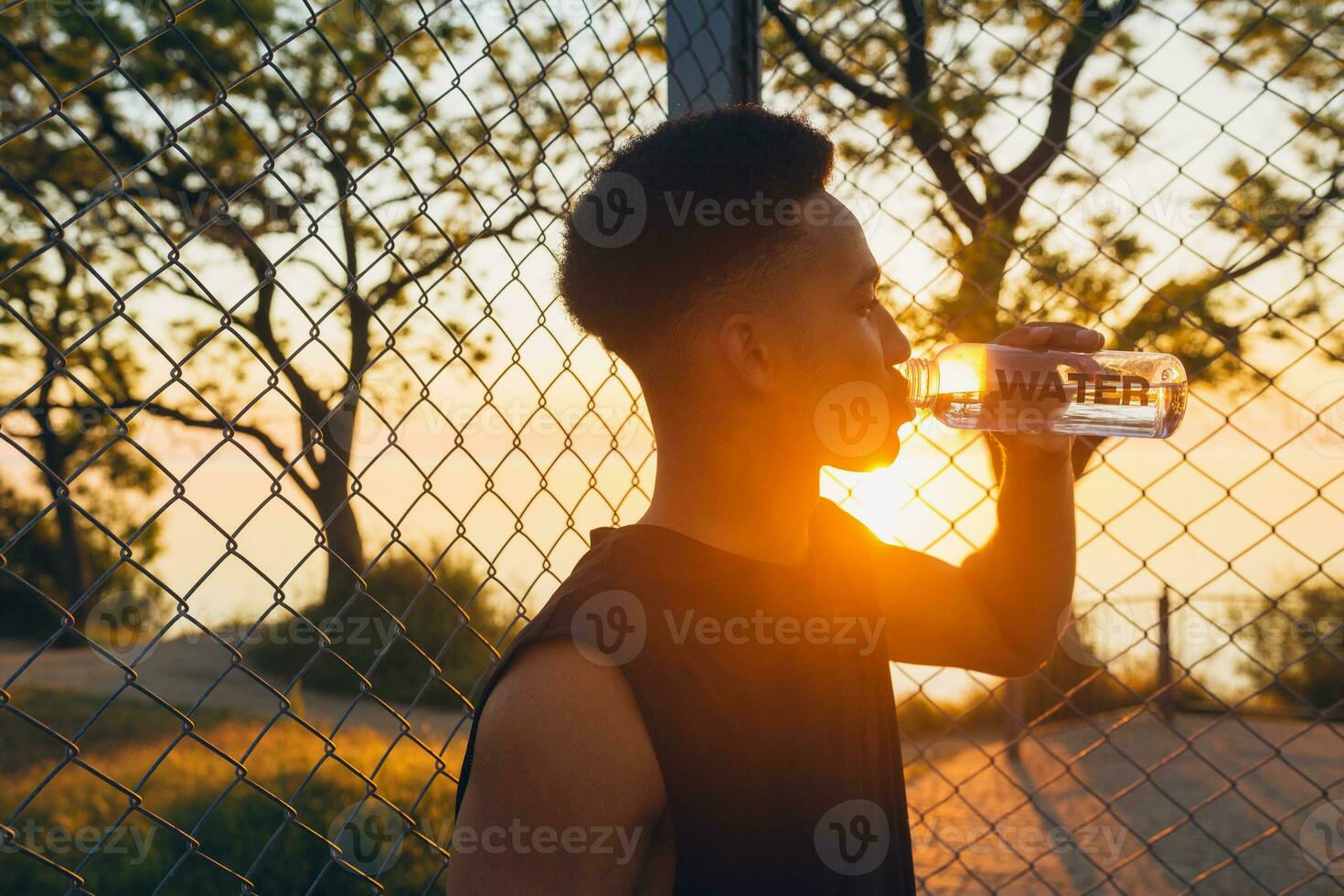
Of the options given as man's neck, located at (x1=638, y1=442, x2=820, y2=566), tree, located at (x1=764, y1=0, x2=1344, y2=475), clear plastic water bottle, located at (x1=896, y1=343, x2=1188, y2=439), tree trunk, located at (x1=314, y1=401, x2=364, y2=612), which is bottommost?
man's neck, located at (x1=638, y1=442, x2=820, y2=566)

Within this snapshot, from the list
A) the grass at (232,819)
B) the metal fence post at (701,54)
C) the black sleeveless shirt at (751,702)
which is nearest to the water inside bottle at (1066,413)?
the black sleeveless shirt at (751,702)

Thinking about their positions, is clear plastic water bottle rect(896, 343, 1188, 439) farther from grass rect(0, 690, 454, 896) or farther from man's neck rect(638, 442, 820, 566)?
grass rect(0, 690, 454, 896)

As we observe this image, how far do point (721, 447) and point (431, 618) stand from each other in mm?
8432

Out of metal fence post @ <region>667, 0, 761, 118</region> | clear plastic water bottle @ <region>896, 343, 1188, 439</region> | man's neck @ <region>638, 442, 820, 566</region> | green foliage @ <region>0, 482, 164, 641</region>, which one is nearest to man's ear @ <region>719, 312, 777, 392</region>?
man's neck @ <region>638, 442, 820, 566</region>

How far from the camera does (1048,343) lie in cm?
191

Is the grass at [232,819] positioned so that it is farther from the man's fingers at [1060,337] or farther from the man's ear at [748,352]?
the man's fingers at [1060,337]

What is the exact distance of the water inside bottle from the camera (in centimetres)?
209

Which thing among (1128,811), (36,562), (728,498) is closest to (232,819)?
(728,498)

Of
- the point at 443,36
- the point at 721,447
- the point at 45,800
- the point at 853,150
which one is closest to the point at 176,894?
the point at 45,800

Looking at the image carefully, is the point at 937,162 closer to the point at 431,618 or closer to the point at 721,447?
the point at 721,447

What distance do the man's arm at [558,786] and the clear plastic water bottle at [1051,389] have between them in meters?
1.07

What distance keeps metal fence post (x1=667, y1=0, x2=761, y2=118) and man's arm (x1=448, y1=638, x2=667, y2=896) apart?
1814 millimetres

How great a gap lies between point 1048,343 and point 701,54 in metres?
1.36

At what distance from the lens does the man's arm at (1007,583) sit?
2.03 metres
